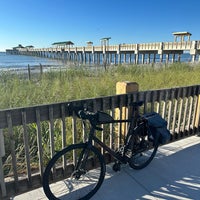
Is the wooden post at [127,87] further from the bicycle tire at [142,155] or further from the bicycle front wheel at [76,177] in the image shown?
the bicycle front wheel at [76,177]

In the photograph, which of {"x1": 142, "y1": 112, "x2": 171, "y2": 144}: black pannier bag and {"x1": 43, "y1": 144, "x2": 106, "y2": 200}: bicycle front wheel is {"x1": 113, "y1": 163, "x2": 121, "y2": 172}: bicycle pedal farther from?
{"x1": 142, "y1": 112, "x2": 171, "y2": 144}: black pannier bag

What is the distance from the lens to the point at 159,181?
2.59m

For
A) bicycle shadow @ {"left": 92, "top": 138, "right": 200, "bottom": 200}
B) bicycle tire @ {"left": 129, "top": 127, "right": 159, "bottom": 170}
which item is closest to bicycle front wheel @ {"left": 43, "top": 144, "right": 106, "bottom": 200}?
bicycle shadow @ {"left": 92, "top": 138, "right": 200, "bottom": 200}

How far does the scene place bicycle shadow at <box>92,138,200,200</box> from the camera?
233 centimetres

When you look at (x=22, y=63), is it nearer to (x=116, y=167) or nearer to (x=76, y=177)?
(x=116, y=167)

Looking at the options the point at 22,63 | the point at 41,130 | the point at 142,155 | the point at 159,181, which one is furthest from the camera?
the point at 22,63

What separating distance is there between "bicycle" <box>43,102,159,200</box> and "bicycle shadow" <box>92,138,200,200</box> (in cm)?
13

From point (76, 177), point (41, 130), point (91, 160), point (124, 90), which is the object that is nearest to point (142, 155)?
point (91, 160)

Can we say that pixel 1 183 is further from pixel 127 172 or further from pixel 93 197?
pixel 127 172

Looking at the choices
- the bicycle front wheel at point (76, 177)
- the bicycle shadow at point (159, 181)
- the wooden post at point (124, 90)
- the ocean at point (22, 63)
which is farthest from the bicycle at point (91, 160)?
the ocean at point (22, 63)

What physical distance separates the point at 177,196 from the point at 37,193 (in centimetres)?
167

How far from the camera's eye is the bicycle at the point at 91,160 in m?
2.09

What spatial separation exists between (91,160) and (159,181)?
0.95 m

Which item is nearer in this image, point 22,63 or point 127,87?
point 127,87
